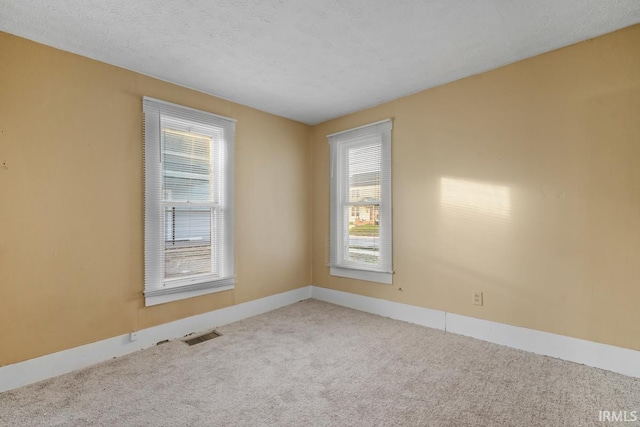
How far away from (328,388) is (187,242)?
203 cm

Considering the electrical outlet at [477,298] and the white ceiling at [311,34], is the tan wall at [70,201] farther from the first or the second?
the electrical outlet at [477,298]

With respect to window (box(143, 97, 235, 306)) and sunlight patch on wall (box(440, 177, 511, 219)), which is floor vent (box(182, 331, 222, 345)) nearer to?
window (box(143, 97, 235, 306))

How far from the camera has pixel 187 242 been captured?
3.20 metres

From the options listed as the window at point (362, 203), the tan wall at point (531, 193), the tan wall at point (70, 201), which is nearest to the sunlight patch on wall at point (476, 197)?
the tan wall at point (531, 193)

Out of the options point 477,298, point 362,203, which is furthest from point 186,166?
point 477,298

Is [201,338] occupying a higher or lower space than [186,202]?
lower

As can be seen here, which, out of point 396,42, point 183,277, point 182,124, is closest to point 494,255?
point 396,42

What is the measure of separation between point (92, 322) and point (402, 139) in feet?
11.5

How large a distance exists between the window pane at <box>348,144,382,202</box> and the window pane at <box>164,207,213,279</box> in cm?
186

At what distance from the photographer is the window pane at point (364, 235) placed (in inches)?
151

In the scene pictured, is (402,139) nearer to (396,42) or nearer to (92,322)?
(396,42)

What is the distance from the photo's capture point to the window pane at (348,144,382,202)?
3820 mm

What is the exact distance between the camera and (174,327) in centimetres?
302

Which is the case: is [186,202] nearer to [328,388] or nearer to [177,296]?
[177,296]
